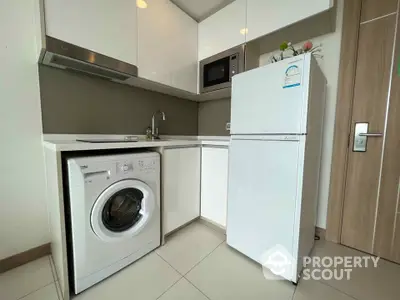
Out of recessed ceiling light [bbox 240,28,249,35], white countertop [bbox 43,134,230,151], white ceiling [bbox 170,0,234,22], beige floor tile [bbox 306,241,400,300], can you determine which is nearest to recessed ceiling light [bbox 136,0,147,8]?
white ceiling [bbox 170,0,234,22]

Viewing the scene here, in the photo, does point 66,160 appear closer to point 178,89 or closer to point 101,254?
point 101,254

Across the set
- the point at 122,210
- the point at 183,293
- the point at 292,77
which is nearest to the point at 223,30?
the point at 292,77

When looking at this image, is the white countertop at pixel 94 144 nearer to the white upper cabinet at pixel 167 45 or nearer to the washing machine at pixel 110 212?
the washing machine at pixel 110 212

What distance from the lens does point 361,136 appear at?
140cm

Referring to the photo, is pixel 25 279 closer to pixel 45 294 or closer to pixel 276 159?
pixel 45 294

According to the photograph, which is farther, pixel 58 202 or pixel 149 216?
pixel 149 216

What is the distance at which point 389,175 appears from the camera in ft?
4.27

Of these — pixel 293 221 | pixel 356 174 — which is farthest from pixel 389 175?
pixel 293 221

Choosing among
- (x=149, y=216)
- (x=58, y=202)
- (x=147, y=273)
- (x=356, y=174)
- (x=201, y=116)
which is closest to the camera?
(x=58, y=202)

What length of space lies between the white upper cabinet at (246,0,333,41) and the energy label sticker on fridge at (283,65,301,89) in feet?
1.87

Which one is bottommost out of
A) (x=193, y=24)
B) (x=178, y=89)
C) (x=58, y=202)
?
(x=58, y=202)

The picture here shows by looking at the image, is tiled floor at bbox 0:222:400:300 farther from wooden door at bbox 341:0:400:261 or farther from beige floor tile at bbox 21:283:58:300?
wooden door at bbox 341:0:400:261

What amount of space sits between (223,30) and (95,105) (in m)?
1.44

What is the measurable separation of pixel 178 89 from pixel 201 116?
69 centimetres
